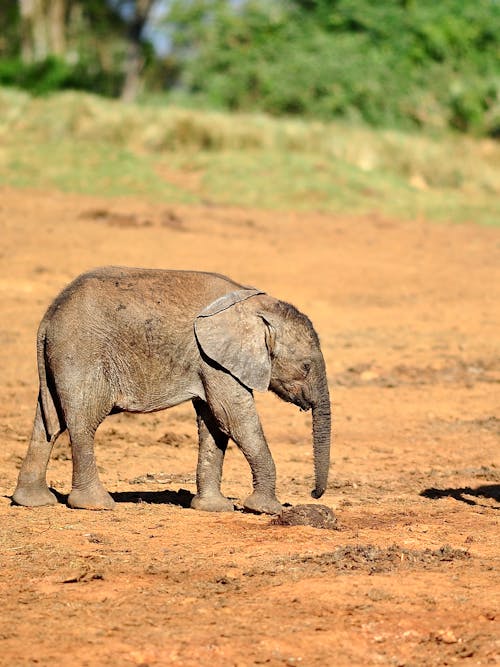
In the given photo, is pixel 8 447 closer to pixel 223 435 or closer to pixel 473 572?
pixel 223 435

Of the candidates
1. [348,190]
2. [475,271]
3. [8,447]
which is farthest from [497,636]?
[348,190]

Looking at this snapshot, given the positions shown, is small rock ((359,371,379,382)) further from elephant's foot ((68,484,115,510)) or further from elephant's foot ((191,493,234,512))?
elephant's foot ((68,484,115,510))

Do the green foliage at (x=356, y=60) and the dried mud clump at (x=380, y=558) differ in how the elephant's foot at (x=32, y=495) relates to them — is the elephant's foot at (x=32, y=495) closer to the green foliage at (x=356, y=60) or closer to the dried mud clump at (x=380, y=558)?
the dried mud clump at (x=380, y=558)

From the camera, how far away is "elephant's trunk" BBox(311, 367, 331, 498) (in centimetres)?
859

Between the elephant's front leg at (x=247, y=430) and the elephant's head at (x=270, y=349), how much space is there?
10cm

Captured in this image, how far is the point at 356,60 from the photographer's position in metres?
31.9

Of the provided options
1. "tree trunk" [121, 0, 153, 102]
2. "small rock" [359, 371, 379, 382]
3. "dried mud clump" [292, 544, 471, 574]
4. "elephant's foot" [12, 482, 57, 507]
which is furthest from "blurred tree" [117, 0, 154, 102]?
"dried mud clump" [292, 544, 471, 574]

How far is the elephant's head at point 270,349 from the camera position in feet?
27.1

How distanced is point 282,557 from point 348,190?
54.3 feet

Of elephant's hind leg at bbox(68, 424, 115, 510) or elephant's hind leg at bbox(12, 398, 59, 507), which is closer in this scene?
elephant's hind leg at bbox(68, 424, 115, 510)

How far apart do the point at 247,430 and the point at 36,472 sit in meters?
1.42

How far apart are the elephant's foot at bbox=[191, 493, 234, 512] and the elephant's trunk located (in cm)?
59

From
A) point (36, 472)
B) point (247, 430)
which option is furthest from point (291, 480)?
point (36, 472)

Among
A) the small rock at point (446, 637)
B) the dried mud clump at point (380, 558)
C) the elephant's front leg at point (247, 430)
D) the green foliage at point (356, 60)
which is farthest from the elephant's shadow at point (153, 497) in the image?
the green foliage at point (356, 60)
